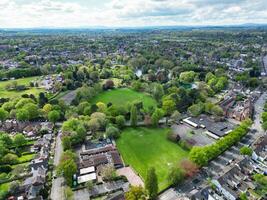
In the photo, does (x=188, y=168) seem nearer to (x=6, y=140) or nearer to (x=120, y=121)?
(x=120, y=121)

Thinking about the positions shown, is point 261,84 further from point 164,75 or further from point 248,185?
point 248,185

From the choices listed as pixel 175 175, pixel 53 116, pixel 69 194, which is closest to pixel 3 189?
pixel 69 194

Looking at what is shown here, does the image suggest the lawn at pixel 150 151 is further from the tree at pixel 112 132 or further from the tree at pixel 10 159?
the tree at pixel 10 159

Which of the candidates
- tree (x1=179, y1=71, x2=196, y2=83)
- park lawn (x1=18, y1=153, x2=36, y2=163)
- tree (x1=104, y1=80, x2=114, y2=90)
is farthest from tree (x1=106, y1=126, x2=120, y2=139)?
tree (x1=179, y1=71, x2=196, y2=83)

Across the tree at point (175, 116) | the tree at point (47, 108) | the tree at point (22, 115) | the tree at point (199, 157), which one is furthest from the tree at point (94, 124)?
the tree at point (199, 157)

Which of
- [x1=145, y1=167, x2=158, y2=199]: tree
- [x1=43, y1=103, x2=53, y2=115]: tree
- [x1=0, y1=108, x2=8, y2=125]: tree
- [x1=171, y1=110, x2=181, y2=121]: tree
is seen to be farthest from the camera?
[x1=43, y1=103, x2=53, y2=115]: tree

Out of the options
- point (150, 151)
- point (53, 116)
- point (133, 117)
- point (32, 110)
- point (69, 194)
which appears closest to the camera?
point (69, 194)

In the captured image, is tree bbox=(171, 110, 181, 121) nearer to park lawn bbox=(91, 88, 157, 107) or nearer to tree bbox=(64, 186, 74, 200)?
park lawn bbox=(91, 88, 157, 107)
